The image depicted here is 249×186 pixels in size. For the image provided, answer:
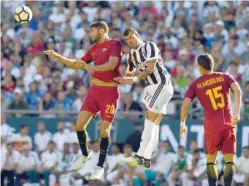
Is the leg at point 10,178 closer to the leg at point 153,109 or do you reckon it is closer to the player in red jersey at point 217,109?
the leg at point 153,109

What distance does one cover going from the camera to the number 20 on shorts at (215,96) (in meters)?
19.2

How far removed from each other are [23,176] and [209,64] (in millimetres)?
8898

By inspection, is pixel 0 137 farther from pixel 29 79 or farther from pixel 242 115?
pixel 242 115

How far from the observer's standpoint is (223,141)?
63.3ft

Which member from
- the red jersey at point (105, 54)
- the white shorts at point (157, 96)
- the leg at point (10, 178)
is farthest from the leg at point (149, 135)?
the leg at point (10, 178)

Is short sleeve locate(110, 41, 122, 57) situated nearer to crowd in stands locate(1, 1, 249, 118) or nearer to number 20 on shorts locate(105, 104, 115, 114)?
number 20 on shorts locate(105, 104, 115, 114)

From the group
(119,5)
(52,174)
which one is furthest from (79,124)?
(119,5)

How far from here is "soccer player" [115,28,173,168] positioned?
781 inches

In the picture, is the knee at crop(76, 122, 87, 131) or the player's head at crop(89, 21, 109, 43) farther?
the knee at crop(76, 122, 87, 131)

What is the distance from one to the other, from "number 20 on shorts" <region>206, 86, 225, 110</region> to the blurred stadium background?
6469 millimetres

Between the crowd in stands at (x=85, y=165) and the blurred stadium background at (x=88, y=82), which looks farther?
the blurred stadium background at (x=88, y=82)

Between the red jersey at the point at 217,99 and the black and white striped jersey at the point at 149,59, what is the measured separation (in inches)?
39.3

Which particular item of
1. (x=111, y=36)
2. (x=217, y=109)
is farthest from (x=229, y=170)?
(x=111, y=36)

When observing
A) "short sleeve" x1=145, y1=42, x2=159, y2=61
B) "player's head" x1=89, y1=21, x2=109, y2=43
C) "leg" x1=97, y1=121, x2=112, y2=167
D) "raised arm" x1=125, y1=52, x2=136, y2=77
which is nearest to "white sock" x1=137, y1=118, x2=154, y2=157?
"leg" x1=97, y1=121, x2=112, y2=167
